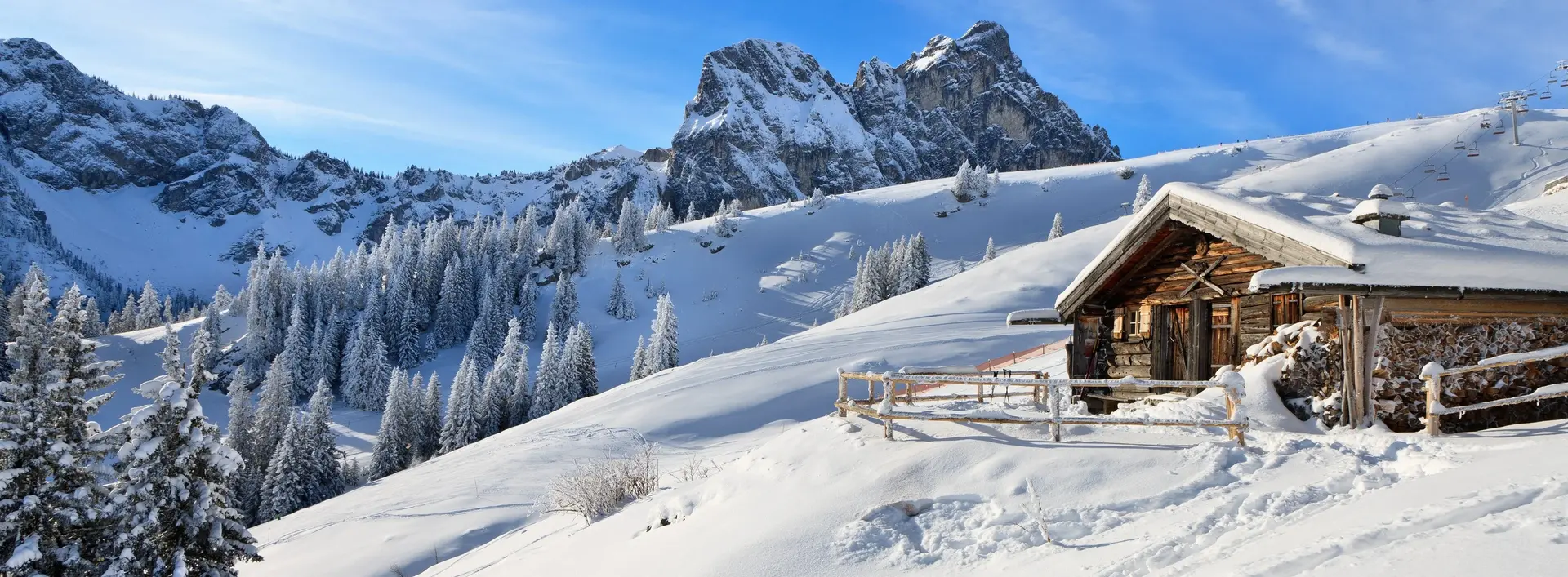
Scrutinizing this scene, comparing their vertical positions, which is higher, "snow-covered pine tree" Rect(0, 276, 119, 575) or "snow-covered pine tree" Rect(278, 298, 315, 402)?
"snow-covered pine tree" Rect(0, 276, 119, 575)

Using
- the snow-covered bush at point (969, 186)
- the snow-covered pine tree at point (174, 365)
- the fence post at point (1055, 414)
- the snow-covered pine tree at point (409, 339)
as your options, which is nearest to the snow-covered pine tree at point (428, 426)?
the snow-covered pine tree at point (409, 339)

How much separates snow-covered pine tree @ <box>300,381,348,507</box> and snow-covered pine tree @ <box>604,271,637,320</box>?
49.0 m

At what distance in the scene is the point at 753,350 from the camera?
47719mm

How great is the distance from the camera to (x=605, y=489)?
1541cm

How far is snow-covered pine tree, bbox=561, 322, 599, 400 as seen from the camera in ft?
215

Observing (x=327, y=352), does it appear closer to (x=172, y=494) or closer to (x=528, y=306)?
(x=528, y=306)

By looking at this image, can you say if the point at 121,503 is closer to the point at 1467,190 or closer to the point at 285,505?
the point at 285,505

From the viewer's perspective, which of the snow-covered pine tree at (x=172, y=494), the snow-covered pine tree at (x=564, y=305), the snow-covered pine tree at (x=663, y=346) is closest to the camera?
the snow-covered pine tree at (x=172, y=494)

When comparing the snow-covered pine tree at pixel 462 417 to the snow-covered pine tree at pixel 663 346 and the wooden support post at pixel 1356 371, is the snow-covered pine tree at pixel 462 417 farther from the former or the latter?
the wooden support post at pixel 1356 371

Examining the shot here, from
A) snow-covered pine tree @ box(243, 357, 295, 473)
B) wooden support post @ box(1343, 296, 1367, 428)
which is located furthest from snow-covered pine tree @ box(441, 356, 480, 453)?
wooden support post @ box(1343, 296, 1367, 428)

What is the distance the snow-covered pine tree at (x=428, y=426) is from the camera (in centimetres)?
6116

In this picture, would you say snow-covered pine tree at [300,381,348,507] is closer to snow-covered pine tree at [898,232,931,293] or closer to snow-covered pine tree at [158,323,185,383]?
snow-covered pine tree at [158,323,185,383]

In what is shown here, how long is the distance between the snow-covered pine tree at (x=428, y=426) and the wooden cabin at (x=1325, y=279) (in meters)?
57.2

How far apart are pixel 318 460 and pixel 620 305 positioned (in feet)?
176
